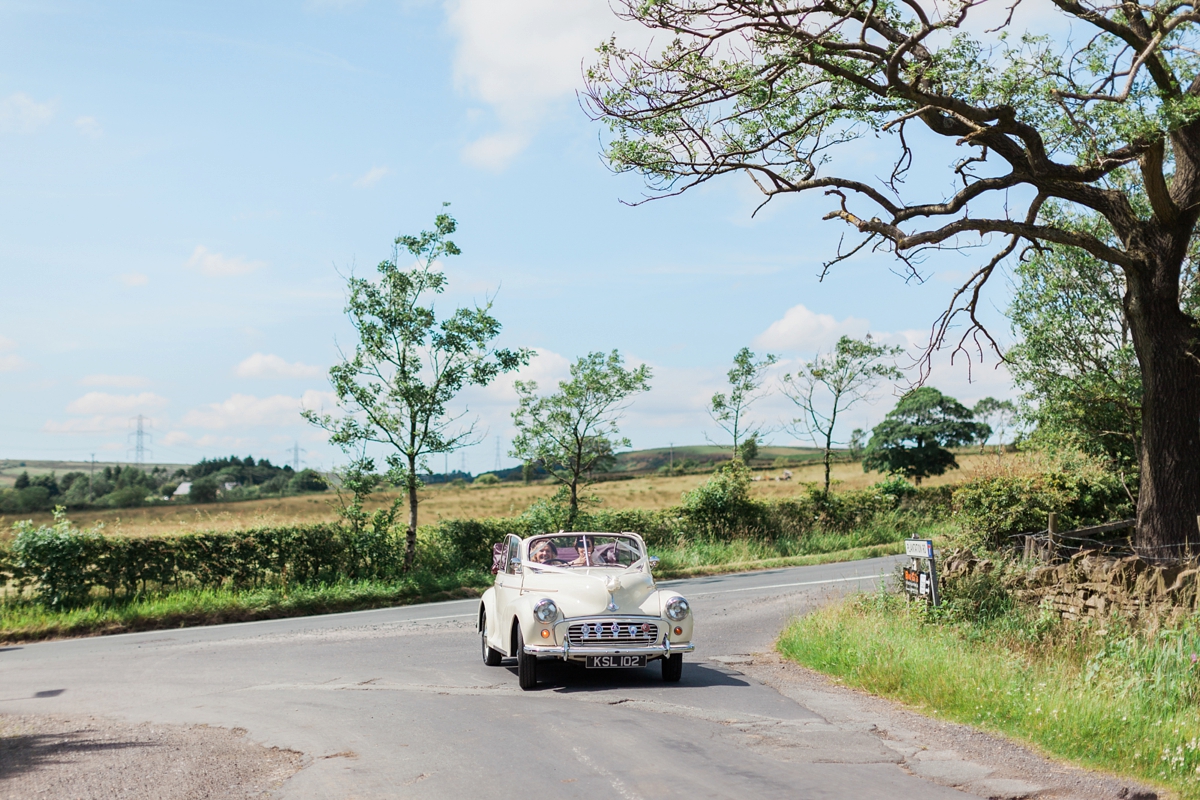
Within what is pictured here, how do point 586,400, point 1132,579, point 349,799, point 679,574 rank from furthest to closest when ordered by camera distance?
point 586,400 < point 679,574 < point 1132,579 < point 349,799

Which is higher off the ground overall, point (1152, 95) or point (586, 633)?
point (1152, 95)

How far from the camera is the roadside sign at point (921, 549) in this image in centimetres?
1297

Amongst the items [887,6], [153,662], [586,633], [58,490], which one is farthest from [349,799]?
[58,490]

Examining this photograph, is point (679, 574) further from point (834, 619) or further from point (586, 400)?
point (834, 619)

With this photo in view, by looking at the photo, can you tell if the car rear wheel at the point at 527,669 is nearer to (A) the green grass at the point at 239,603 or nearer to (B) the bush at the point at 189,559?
(A) the green grass at the point at 239,603

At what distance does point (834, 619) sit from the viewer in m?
13.5

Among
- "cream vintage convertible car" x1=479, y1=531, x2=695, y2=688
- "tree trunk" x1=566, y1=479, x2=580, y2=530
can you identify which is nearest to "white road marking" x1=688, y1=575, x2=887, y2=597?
"tree trunk" x1=566, y1=479, x2=580, y2=530

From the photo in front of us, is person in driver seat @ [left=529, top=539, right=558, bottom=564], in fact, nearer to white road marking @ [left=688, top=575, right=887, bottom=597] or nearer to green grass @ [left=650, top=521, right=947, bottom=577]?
white road marking @ [left=688, top=575, right=887, bottom=597]

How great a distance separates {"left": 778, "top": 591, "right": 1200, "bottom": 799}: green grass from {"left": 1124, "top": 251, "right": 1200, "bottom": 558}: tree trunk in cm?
368

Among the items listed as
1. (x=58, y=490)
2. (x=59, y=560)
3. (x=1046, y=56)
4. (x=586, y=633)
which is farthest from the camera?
(x=58, y=490)

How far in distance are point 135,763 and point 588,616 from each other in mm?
4743

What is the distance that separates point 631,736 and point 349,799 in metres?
2.56

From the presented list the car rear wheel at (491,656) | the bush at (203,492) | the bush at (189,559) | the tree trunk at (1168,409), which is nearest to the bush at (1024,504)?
the tree trunk at (1168,409)

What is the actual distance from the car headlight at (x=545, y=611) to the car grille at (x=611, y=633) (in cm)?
25
